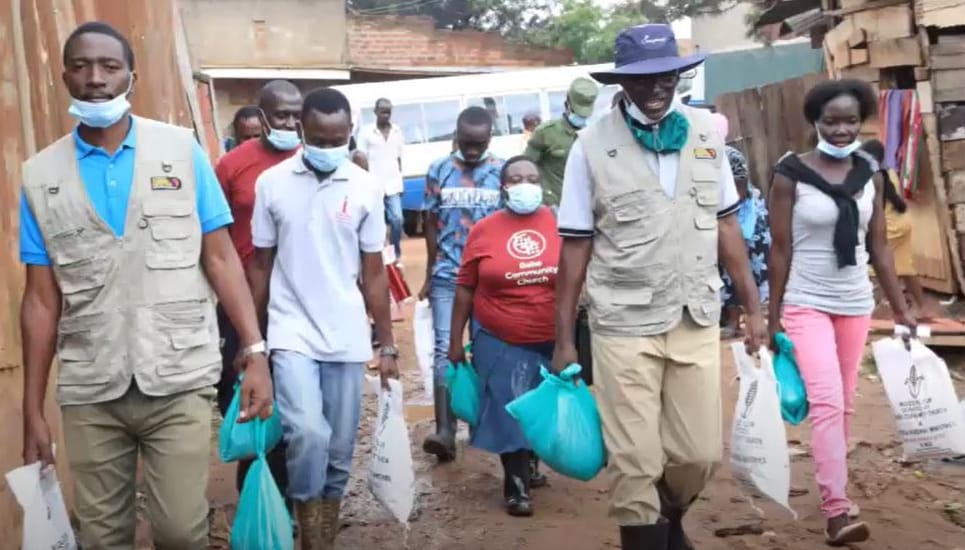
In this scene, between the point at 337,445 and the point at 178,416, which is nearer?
the point at 178,416

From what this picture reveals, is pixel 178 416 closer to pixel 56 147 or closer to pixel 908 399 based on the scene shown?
pixel 56 147

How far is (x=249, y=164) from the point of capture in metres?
5.62

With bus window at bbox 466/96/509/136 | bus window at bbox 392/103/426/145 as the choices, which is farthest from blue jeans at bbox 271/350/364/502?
bus window at bbox 466/96/509/136

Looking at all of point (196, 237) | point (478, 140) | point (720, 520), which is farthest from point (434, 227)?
point (196, 237)

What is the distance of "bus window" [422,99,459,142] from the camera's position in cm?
2208

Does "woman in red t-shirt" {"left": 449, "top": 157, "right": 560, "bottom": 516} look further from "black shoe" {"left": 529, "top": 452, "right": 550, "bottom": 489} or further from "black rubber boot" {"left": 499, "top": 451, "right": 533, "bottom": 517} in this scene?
"black shoe" {"left": 529, "top": 452, "right": 550, "bottom": 489}

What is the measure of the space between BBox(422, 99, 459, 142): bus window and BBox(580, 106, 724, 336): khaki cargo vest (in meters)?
17.7

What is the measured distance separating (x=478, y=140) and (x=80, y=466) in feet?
11.8

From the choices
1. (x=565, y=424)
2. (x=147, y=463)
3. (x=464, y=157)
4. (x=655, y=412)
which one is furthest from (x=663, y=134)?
(x=464, y=157)

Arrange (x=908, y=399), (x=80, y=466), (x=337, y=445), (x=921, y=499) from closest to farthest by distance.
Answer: (x=80, y=466)
(x=337, y=445)
(x=908, y=399)
(x=921, y=499)

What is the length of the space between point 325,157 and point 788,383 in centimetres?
218

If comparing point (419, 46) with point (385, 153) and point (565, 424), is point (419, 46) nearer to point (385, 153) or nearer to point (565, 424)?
point (385, 153)

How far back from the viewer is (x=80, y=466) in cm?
383

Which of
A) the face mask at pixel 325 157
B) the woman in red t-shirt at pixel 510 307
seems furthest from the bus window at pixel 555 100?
the face mask at pixel 325 157
